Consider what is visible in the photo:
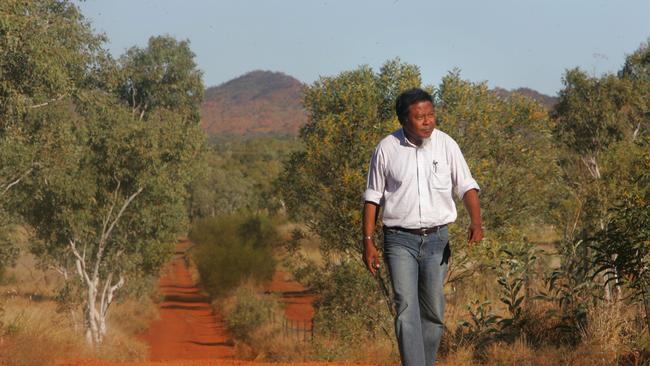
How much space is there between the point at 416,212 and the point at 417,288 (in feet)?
1.73

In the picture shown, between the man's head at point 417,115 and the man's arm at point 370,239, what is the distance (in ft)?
1.78

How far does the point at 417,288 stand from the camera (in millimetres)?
6000

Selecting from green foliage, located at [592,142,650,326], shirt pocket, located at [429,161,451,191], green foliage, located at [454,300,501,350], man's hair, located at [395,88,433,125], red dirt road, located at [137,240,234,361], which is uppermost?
man's hair, located at [395,88,433,125]

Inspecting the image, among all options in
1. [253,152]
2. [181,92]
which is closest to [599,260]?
[181,92]

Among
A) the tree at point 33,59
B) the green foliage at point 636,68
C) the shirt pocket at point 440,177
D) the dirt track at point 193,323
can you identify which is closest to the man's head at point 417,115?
the shirt pocket at point 440,177

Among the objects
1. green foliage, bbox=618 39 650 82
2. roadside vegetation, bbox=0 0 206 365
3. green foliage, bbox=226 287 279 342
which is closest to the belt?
roadside vegetation, bbox=0 0 206 365

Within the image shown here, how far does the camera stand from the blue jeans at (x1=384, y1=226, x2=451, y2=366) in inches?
231

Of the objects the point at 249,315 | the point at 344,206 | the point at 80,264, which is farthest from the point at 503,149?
the point at 249,315

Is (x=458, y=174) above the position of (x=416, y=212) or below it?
above

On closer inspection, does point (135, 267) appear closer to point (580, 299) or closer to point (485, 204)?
point (485, 204)

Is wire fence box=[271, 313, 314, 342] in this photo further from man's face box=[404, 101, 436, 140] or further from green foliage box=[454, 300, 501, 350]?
man's face box=[404, 101, 436, 140]

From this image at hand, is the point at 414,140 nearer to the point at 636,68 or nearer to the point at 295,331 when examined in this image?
the point at 295,331

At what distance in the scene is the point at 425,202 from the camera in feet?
19.3

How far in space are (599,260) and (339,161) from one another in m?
8.13
